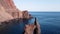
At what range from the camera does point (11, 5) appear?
193 metres

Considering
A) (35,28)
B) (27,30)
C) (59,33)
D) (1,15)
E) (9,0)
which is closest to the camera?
(27,30)

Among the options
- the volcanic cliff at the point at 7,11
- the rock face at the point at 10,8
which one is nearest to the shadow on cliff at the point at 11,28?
the volcanic cliff at the point at 7,11

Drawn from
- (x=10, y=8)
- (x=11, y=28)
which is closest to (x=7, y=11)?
(x=10, y=8)

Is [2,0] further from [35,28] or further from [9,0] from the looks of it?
[35,28]

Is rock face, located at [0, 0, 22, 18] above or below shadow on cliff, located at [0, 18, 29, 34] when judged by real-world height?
above

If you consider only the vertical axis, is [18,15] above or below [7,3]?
below

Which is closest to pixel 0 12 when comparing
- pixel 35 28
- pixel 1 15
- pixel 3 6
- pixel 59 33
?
pixel 1 15

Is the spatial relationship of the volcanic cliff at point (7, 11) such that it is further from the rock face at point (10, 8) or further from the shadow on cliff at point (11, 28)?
the shadow on cliff at point (11, 28)

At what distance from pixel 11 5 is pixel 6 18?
30223 millimetres

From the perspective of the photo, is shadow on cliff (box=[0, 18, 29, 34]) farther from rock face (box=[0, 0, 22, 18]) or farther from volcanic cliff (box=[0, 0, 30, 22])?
rock face (box=[0, 0, 22, 18])

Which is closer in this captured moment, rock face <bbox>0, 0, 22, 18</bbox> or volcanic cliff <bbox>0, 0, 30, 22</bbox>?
volcanic cliff <bbox>0, 0, 30, 22</bbox>

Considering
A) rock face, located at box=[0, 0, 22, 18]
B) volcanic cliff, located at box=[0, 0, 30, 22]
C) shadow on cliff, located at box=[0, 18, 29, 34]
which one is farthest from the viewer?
rock face, located at box=[0, 0, 22, 18]

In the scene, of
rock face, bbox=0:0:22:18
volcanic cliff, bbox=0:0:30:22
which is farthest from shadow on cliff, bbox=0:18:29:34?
rock face, bbox=0:0:22:18

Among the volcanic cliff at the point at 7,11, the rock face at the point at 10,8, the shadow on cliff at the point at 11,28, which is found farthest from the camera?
the rock face at the point at 10,8
